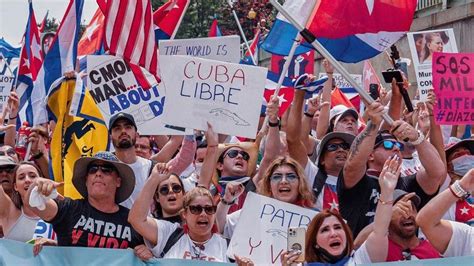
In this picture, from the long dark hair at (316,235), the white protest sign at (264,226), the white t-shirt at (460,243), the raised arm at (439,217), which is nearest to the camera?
the long dark hair at (316,235)

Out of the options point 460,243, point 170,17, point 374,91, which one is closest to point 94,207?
point 460,243

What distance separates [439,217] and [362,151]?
3.58ft

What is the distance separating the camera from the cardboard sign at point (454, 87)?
28.6ft

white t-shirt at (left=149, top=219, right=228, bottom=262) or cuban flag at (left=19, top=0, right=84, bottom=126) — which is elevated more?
cuban flag at (left=19, top=0, right=84, bottom=126)

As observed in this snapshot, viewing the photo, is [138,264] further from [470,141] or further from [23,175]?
[470,141]

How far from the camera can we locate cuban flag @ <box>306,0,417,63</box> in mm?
9023

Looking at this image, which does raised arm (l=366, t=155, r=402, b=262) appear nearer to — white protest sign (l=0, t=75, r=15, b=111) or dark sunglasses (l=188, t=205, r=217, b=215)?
dark sunglasses (l=188, t=205, r=217, b=215)

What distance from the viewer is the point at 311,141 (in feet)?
31.4

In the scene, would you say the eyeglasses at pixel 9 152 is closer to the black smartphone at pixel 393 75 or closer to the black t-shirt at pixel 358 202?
the black t-shirt at pixel 358 202

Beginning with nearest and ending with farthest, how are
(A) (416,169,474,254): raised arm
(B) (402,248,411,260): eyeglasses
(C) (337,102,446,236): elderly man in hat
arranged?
1. (A) (416,169,474,254): raised arm
2. (B) (402,248,411,260): eyeglasses
3. (C) (337,102,446,236): elderly man in hat

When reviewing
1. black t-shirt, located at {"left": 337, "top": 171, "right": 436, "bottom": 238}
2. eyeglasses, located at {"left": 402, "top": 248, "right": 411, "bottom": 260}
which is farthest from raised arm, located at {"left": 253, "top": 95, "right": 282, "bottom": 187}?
eyeglasses, located at {"left": 402, "top": 248, "right": 411, "bottom": 260}

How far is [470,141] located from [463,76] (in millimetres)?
726

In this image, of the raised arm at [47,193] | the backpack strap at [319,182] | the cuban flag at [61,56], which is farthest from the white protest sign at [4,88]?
the raised arm at [47,193]

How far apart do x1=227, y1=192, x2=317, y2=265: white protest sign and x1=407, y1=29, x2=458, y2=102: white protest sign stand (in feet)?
8.84
